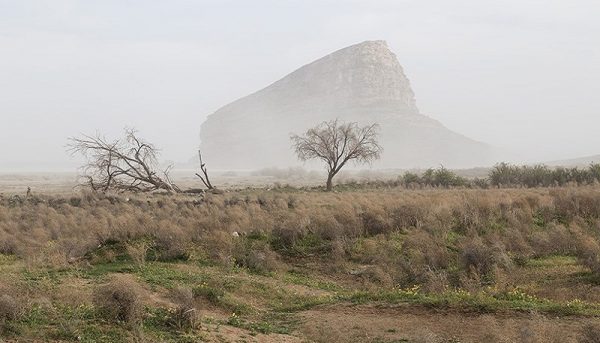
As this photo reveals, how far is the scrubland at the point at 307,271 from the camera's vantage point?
33.2ft

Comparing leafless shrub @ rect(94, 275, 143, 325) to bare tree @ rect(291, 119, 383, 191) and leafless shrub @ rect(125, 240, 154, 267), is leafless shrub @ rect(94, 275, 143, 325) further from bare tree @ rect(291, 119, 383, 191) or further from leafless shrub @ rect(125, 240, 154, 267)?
bare tree @ rect(291, 119, 383, 191)

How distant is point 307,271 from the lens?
18.3 meters

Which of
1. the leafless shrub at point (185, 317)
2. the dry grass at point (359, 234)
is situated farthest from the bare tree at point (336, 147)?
the leafless shrub at point (185, 317)

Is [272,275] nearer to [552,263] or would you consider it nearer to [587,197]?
[552,263]

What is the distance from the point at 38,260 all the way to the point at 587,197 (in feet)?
73.0

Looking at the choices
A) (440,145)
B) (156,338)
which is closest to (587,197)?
(156,338)

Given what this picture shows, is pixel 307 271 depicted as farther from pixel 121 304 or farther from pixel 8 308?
pixel 8 308

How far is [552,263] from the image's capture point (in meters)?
17.0

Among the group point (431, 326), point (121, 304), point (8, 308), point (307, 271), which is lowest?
A: point (307, 271)

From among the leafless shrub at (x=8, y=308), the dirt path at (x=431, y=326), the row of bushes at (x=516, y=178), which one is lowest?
the dirt path at (x=431, y=326)

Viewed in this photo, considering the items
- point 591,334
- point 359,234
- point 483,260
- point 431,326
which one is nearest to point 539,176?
point 359,234

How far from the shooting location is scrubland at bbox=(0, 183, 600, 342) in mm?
10133

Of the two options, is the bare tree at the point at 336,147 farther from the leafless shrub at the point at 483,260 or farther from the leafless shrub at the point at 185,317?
the leafless shrub at the point at 185,317

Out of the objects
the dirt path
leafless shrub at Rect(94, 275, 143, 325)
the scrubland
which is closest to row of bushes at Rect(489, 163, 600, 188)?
the scrubland
